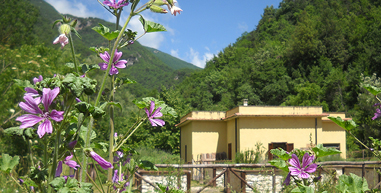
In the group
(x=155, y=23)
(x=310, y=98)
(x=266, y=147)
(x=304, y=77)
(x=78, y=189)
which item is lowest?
(x=266, y=147)

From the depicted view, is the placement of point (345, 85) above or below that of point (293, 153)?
above

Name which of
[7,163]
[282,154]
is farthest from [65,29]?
[282,154]

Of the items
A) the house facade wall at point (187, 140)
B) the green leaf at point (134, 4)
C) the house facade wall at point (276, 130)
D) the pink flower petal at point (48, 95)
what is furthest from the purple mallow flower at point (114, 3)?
the house facade wall at point (187, 140)

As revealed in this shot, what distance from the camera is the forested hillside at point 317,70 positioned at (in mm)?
34000

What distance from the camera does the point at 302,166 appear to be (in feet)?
4.70

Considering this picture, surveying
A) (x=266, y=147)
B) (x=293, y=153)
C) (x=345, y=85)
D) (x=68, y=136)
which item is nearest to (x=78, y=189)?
(x=68, y=136)

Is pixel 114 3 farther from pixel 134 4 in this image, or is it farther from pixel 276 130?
pixel 276 130

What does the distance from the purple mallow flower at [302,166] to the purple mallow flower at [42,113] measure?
3.38 ft

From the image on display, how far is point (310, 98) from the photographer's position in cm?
3388

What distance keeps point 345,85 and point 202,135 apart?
23.0 metres

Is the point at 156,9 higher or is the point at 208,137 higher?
the point at 156,9

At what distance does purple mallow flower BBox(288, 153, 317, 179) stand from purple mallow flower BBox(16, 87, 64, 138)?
103 cm

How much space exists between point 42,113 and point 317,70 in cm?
4121

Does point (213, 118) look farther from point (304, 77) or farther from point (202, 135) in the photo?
point (304, 77)
